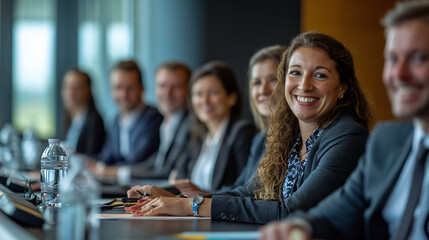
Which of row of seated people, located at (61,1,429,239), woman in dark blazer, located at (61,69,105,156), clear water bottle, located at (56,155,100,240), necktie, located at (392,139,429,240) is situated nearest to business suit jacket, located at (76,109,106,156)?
woman in dark blazer, located at (61,69,105,156)

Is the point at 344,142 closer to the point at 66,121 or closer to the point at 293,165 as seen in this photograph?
the point at 293,165

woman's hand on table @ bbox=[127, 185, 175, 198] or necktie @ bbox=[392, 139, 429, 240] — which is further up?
necktie @ bbox=[392, 139, 429, 240]

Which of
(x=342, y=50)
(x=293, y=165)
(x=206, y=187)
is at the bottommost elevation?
(x=206, y=187)

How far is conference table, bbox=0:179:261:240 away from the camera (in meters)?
1.62

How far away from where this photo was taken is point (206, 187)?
3.66 m

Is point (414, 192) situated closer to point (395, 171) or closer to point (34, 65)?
point (395, 171)

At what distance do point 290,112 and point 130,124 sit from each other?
10.6ft

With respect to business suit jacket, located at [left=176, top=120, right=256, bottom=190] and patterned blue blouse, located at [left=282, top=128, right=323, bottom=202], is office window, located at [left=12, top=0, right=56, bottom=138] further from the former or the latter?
patterned blue blouse, located at [left=282, top=128, right=323, bottom=202]

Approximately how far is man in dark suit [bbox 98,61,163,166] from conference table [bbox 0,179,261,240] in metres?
3.16

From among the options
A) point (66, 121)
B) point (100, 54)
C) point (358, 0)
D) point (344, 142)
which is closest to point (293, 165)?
point (344, 142)

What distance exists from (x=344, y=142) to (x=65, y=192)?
1004 mm

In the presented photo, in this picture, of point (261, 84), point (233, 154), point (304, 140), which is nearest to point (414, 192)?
point (304, 140)

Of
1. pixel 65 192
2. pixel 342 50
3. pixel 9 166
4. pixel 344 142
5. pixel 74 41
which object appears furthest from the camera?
pixel 74 41

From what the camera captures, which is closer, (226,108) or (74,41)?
(226,108)
